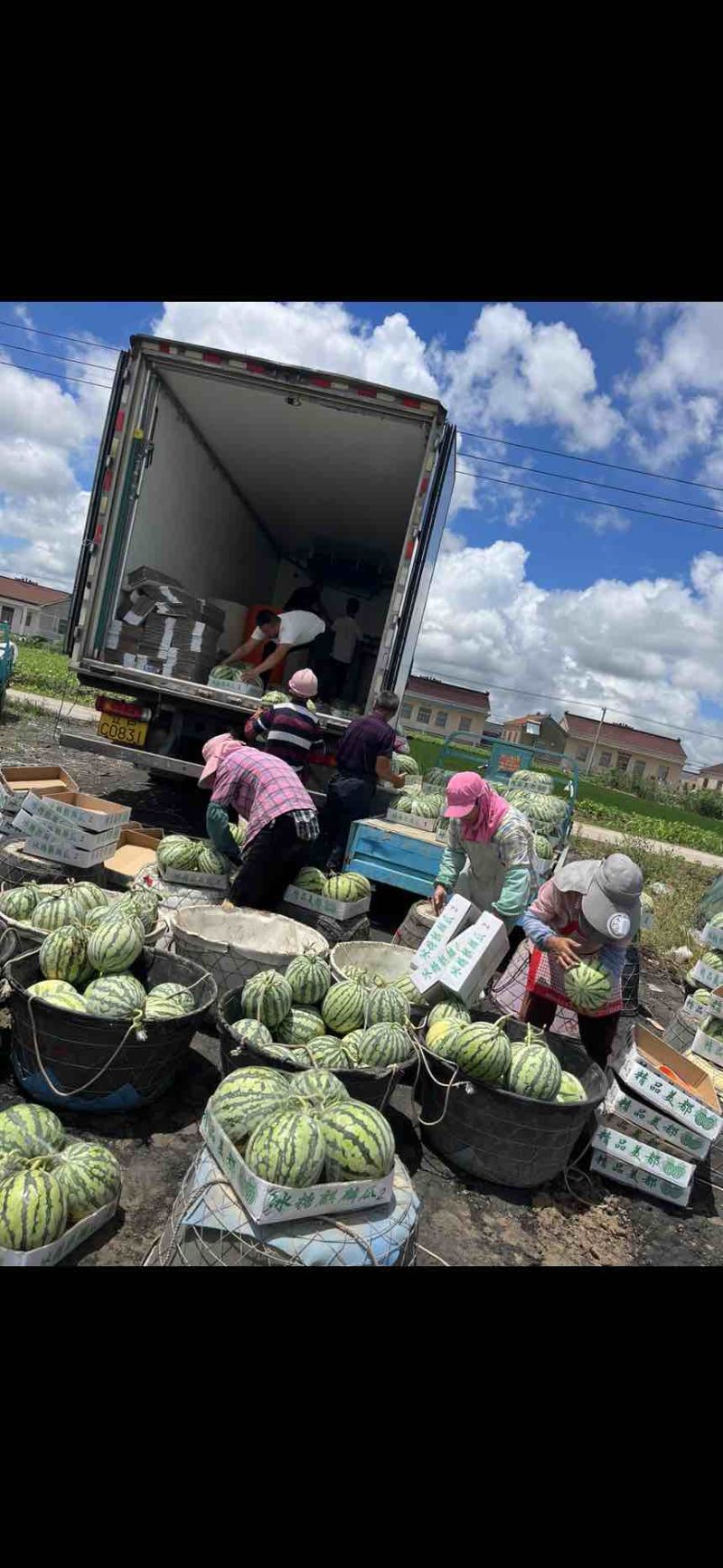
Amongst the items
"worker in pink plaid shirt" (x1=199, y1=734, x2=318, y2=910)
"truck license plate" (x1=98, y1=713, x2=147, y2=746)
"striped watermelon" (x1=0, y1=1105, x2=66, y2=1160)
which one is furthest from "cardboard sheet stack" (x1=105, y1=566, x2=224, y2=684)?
"striped watermelon" (x1=0, y1=1105, x2=66, y2=1160)

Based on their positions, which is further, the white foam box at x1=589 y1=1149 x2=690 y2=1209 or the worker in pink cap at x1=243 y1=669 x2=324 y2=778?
the worker in pink cap at x1=243 y1=669 x2=324 y2=778

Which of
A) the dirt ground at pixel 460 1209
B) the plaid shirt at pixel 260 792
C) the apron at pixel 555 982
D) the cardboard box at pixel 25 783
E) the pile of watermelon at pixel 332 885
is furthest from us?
the pile of watermelon at pixel 332 885

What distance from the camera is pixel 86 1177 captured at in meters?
2.46

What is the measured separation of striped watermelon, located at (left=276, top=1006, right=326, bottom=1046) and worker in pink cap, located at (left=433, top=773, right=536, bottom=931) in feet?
3.87

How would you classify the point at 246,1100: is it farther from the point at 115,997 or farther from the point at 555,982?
the point at 555,982

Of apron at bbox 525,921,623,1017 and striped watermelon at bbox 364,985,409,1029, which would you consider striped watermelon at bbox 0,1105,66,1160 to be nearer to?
striped watermelon at bbox 364,985,409,1029

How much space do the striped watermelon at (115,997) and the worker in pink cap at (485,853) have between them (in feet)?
5.96

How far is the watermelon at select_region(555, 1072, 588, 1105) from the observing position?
10.9ft

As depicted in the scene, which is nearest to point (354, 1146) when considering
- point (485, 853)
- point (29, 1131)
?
point (29, 1131)

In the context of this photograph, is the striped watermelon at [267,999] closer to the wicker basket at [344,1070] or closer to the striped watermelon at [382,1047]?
the wicker basket at [344,1070]

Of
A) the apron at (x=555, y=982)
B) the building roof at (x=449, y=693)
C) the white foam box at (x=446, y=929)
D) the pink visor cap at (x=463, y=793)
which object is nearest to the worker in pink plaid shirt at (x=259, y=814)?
the pink visor cap at (x=463, y=793)

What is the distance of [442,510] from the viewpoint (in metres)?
7.28

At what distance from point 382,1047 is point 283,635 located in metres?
5.48

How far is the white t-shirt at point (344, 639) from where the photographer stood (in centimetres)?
989
